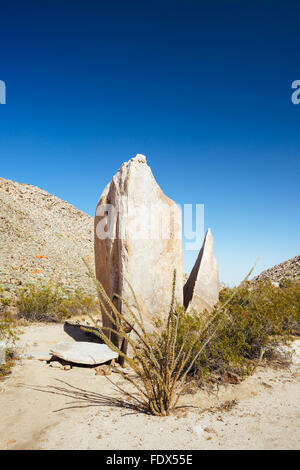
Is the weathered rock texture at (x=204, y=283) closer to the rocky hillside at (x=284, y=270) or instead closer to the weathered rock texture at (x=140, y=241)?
the weathered rock texture at (x=140, y=241)

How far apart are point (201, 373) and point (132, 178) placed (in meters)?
3.69

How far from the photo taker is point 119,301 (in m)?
5.40

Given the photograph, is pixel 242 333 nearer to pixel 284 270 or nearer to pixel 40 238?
pixel 284 270

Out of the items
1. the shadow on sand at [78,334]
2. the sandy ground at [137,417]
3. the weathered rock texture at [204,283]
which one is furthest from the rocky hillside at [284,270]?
the sandy ground at [137,417]

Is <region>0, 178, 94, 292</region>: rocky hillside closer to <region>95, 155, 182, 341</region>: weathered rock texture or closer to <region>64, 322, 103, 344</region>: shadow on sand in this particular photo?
<region>64, 322, 103, 344</region>: shadow on sand

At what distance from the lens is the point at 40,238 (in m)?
22.0

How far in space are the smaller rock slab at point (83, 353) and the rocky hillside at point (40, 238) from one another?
6814 mm

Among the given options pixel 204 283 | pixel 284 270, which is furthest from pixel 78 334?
pixel 284 270

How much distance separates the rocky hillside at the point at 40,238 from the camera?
15.2 metres

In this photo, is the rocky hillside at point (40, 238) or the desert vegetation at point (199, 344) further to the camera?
the rocky hillside at point (40, 238)

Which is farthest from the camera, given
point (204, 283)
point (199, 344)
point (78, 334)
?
point (78, 334)

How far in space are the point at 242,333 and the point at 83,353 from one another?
2616mm

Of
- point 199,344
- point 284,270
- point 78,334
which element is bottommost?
point 78,334
